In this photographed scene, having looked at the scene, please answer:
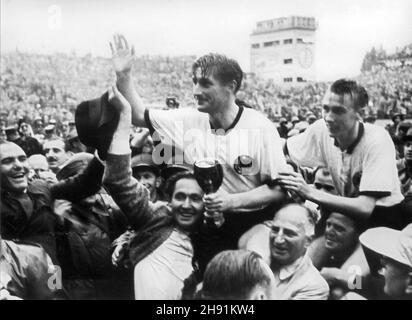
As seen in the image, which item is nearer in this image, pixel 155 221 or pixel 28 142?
pixel 155 221

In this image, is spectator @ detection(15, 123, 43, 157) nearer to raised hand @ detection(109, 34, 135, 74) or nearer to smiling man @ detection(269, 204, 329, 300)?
raised hand @ detection(109, 34, 135, 74)

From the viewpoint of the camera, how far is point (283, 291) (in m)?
4.01

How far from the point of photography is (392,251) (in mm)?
3953

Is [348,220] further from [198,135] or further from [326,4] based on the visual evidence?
[326,4]

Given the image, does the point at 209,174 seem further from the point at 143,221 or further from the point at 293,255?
the point at 293,255

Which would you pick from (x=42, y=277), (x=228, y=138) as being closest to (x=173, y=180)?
(x=228, y=138)

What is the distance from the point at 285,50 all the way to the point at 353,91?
0.56 m

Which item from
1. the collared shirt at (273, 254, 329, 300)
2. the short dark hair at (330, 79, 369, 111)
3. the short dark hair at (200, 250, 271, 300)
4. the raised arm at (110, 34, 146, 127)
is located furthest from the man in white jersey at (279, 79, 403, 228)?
the raised arm at (110, 34, 146, 127)

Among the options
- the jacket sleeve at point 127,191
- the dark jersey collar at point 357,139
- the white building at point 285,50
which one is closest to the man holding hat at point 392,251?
the dark jersey collar at point 357,139

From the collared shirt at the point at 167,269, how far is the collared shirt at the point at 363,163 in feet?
3.27

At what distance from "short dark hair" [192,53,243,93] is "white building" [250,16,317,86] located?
20 centimetres

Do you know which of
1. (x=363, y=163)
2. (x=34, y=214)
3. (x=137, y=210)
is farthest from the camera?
(x=34, y=214)
